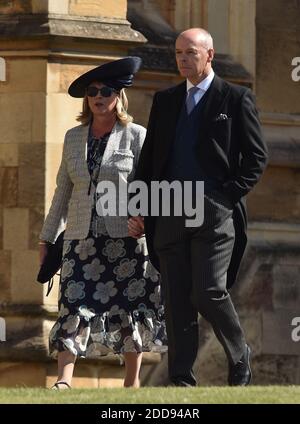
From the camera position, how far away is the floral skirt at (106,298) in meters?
12.6

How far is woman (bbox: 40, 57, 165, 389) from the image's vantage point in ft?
41.3

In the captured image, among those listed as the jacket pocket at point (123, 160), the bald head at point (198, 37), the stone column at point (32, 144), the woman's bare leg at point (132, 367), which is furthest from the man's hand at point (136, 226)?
the stone column at point (32, 144)

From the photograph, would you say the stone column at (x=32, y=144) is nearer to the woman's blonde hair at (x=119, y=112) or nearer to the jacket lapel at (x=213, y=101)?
the woman's blonde hair at (x=119, y=112)

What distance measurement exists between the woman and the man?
0.44 m

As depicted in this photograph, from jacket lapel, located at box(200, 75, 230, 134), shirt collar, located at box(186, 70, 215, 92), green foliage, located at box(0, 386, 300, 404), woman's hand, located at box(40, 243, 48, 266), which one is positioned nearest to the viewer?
green foliage, located at box(0, 386, 300, 404)

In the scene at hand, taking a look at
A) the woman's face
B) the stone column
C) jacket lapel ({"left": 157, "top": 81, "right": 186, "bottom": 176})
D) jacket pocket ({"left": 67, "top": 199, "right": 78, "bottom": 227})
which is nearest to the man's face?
jacket lapel ({"left": 157, "top": 81, "right": 186, "bottom": 176})

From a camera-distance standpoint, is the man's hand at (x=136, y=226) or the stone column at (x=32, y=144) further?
the stone column at (x=32, y=144)

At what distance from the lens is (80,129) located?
12.8 metres

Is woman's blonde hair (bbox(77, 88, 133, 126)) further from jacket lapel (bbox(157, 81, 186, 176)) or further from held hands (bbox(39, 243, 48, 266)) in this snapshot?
held hands (bbox(39, 243, 48, 266))

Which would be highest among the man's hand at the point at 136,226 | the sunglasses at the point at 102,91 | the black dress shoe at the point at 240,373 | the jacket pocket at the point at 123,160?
the sunglasses at the point at 102,91

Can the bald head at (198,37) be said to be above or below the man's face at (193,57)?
above

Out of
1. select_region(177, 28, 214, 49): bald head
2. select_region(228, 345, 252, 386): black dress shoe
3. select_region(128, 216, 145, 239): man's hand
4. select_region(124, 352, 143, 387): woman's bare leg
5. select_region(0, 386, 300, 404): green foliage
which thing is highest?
select_region(177, 28, 214, 49): bald head

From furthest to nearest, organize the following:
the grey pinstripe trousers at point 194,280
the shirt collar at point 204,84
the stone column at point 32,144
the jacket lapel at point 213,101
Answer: the stone column at point 32,144
the shirt collar at point 204,84
the jacket lapel at point 213,101
the grey pinstripe trousers at point 194,280
